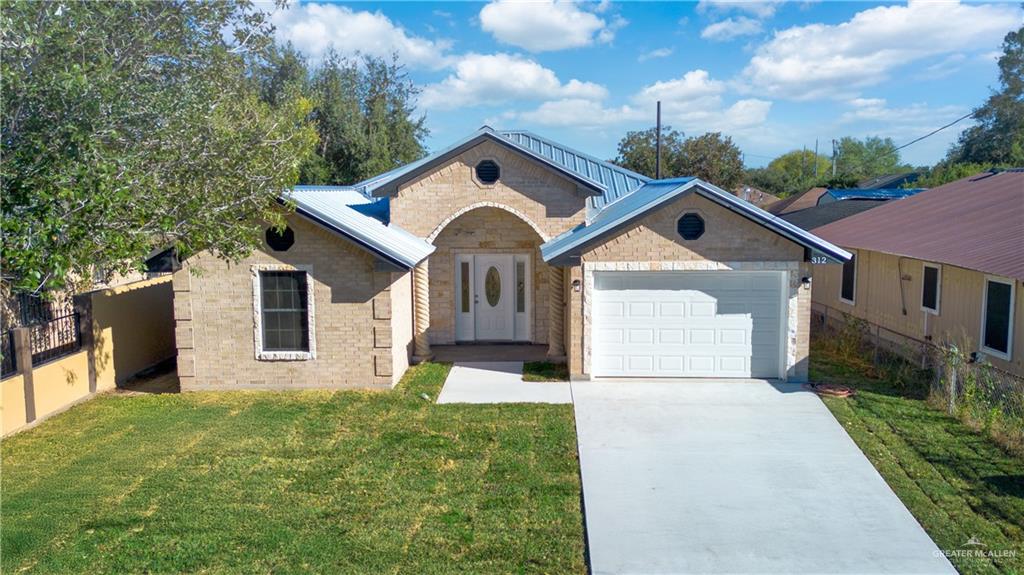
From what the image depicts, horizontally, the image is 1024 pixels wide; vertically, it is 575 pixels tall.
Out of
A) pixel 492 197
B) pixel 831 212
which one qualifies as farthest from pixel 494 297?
pixel 831 212

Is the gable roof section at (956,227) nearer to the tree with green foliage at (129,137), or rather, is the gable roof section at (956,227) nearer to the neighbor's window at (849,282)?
the neighbor's window at (849,282)

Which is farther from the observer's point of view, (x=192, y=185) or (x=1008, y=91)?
(x=1008, y=91)

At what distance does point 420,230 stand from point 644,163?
32.9m

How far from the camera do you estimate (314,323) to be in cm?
1348

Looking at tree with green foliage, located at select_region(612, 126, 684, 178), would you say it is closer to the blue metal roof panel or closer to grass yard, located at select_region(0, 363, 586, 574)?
the blue metal roof panel

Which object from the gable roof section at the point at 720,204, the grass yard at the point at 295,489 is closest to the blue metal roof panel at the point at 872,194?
the gable roof section at the point at 720,204

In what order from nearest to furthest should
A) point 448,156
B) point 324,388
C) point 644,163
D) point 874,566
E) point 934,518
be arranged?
point 874,566 < point 934,518 < point 324,388 < point 448,156 < point 644,163

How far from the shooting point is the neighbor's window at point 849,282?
1900 centimetres

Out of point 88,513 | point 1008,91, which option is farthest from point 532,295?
point 1008,91

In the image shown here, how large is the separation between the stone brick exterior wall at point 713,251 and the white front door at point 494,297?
13.8 feet

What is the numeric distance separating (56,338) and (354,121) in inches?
1163

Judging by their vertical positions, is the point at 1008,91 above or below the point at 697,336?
above

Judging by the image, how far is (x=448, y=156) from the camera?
15.6 metres

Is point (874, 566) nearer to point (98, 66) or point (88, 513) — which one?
point (88, 513)
